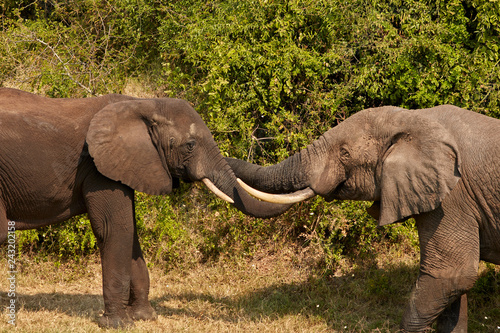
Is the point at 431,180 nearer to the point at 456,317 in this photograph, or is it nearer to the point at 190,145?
the point at 456,317

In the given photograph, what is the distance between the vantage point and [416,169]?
5.56 m

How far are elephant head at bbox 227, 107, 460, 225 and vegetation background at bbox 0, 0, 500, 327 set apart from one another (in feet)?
6.14

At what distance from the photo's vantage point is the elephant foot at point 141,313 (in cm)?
661

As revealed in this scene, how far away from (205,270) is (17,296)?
220cm

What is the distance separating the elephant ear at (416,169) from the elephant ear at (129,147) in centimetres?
210

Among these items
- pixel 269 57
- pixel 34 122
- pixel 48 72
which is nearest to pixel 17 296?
pixel 34 122

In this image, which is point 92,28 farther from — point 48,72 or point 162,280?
point 162,280

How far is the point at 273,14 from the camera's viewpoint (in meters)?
8.57

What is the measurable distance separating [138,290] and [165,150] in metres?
1.48

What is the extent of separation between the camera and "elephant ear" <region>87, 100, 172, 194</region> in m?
6.05

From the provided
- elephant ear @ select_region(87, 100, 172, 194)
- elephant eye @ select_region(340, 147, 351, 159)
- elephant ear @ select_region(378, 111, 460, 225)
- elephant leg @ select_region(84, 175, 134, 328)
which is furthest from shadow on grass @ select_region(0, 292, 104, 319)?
elephant ear @ select_region(378, 111, 460, 225)

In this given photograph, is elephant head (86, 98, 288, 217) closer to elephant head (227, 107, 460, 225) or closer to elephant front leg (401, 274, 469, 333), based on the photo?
elephant head (227, 107, 460, 225)

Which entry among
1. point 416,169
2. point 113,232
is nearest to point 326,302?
point 416,169

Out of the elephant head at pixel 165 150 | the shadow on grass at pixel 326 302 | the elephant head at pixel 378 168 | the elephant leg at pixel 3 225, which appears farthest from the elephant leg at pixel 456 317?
the elephant leg at pixel 3 225
